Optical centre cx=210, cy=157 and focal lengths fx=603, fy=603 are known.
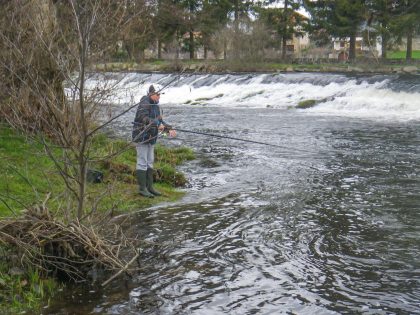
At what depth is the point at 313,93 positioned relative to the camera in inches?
1217

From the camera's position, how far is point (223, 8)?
58.5 metres

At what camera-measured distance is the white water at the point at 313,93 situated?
26.5m

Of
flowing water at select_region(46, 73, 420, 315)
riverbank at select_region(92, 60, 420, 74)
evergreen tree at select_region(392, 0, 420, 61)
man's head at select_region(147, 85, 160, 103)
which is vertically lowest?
flowing water at select_region(46, 73, 420, 315)

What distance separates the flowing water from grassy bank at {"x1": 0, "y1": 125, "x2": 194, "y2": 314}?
12.9 inches

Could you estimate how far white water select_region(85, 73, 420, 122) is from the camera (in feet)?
86.8

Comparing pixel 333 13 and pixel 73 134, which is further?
pixel 333 13

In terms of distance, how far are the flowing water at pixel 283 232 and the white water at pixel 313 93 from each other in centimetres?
758

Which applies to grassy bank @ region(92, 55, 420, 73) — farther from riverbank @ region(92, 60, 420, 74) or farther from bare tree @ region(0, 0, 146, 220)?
bare tree @ region(0, 0, 146, 220)

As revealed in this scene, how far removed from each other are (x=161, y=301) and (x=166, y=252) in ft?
4.84

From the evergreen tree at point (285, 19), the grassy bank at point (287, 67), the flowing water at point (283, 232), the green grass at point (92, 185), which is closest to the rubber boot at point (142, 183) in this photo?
the green grass at point (92, 185)

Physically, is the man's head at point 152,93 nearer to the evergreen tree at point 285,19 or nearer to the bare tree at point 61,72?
the bare tree at point 61,72

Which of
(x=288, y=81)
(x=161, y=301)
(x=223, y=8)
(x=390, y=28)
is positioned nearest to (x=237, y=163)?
(x=161, y=301)

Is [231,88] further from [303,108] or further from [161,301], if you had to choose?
[161,301]

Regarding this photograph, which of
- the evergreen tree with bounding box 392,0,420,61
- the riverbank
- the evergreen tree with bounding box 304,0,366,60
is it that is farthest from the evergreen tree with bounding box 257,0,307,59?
the evergreen tree with bounding box 392,0,420,61
